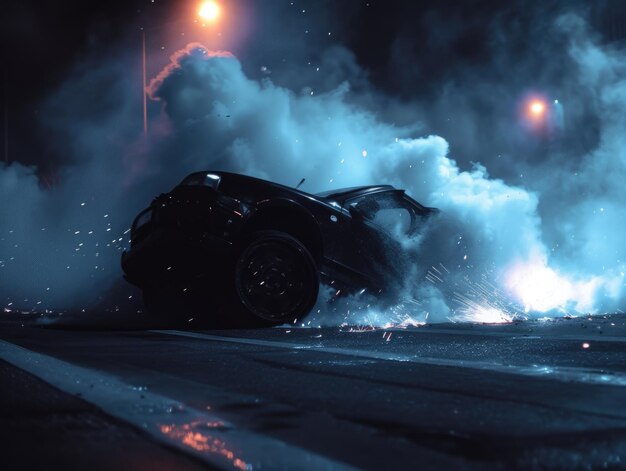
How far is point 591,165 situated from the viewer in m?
19.6

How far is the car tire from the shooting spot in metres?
9.71

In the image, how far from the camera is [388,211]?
10789 millimetres

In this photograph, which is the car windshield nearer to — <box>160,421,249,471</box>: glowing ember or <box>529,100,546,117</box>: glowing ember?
<box>160,421,249,471</box>: glowing ember

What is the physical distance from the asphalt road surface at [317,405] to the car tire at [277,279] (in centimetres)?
196

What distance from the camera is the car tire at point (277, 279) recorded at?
971 centimetres

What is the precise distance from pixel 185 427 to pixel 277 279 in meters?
6.16

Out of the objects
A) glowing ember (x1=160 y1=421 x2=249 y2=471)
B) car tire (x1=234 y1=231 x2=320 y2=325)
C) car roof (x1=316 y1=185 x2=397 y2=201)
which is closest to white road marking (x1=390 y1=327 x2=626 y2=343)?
car tire (x1=234 y1=231 x2=320 y2=325)

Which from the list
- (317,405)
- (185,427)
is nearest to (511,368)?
(317,405)

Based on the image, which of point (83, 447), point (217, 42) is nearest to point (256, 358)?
point (83, 447)

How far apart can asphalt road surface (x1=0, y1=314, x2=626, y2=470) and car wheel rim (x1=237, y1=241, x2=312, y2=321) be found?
1969mm

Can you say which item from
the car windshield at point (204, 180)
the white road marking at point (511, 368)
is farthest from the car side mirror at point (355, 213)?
the white road marking at point (511, 368)

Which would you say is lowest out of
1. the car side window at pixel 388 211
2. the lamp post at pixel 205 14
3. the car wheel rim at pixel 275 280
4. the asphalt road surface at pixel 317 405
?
the asphalt road surface at pixel 317 405

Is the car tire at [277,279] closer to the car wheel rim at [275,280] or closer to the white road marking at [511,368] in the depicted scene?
the car wheel rim at [275,280]

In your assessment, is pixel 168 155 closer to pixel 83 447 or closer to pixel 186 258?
pixel 186 258
